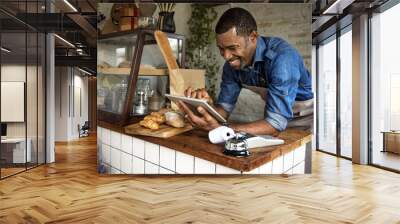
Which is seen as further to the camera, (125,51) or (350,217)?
(125,51)

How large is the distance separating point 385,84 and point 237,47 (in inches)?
103

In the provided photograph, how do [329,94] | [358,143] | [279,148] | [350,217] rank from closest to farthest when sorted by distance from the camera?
1. [350,217]
2. [279,148]
3. [358,143]
4. [329,94]

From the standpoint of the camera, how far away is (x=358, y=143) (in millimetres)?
6352

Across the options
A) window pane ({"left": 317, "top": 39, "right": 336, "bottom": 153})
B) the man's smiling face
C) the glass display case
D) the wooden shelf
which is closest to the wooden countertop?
the glass display case

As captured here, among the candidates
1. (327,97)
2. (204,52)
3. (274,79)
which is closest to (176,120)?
(204,52)

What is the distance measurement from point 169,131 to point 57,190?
1452mm

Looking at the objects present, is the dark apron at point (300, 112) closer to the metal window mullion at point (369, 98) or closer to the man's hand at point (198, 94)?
the man's hand at point (198, 94)

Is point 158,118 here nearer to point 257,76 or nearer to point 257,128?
point 257,128

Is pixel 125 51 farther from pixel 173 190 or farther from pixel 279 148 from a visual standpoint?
pixel 279 148

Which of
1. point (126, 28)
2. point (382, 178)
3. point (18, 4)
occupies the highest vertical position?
point (18, 4)

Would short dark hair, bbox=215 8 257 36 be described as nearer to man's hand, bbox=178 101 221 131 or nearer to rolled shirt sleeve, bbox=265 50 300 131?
rolled shirt sleeve, bbox=265 50 300 131

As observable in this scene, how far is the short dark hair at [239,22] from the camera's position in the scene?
491 cm

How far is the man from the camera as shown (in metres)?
4.84

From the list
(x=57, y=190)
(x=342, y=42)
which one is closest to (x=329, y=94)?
(x=342, y=42)
